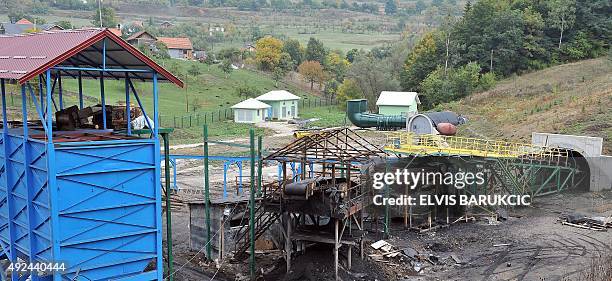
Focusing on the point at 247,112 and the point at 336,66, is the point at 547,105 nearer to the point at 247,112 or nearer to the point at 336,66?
the point at 247,112

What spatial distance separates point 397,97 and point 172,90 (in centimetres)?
3276

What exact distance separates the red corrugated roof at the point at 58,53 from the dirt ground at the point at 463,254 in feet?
28.0

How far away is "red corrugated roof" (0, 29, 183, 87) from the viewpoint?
13312 mm

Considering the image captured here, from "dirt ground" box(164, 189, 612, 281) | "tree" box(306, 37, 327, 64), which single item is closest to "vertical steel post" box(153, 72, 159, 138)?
"dirt ground" box(164, 189, 612, 281)

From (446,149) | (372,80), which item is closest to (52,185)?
(446,149)

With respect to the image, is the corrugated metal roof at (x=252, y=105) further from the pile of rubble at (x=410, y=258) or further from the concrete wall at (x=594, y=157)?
the pile of rubble at (x=410, y=258)

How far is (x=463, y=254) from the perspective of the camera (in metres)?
23.8

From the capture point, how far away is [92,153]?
13961 millimetres

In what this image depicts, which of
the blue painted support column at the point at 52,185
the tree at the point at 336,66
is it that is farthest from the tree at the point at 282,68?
the blue painted support column at the point at 52,185

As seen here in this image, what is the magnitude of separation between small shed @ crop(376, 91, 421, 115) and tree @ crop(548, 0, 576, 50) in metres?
23.3

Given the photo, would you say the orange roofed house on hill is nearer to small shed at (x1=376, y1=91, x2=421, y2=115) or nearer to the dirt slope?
small shed at (x1=376, y1=91, x2=421, y2=115)

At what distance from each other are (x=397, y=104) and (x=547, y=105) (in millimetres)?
14823

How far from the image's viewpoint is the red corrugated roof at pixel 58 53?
13.3 metres

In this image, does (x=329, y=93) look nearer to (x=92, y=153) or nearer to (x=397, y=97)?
(x=397, y=97)
